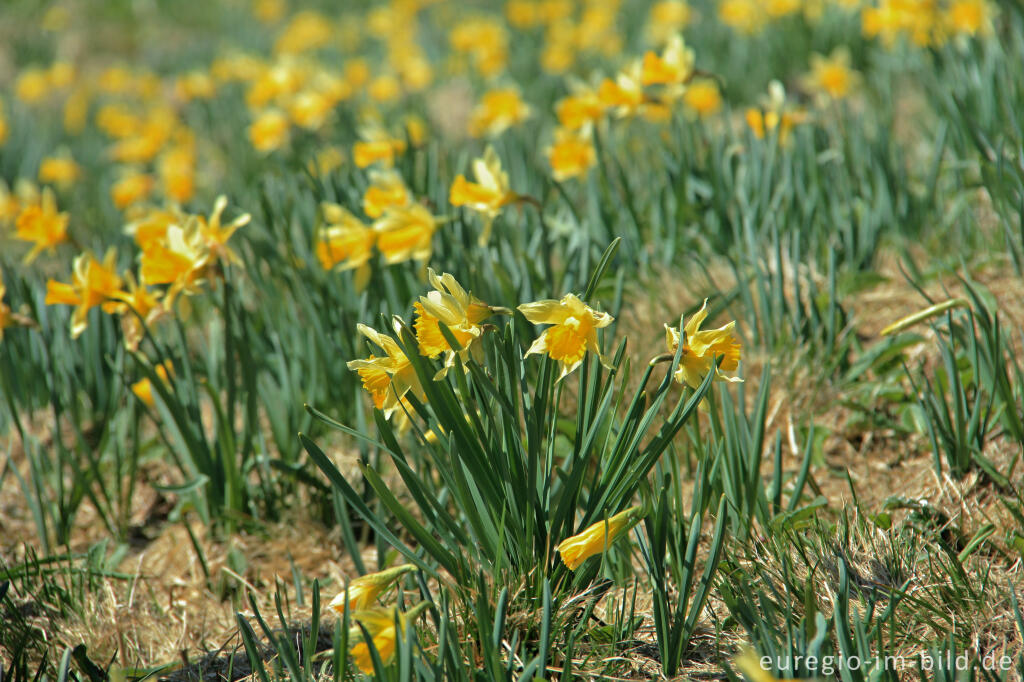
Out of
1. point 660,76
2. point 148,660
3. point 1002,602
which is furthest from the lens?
point 660,76

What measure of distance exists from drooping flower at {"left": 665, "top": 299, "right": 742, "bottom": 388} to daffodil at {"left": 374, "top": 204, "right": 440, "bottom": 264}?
3.21 feet

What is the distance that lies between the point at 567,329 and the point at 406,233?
955 mm

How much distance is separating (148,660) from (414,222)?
1173 millimetres

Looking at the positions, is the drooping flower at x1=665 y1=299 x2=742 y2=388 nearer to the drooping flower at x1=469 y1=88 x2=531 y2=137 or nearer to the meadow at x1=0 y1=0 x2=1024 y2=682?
the meadow at x1=0 y1=0 x2=1024 y2=682

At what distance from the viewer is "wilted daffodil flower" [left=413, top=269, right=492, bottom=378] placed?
1298mm

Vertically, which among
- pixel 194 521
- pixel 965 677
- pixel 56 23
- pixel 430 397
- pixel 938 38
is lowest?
pixel 194 521

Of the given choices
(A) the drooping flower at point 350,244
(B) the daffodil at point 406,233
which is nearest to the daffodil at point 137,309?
(A) the drooping flower at point 350,244

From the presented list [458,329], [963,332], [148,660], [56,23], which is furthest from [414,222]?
[56,23]

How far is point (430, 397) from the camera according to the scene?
1.29 meters

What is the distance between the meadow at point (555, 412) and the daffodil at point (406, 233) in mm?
11

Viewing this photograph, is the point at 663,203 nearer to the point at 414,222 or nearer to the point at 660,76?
the point at 660,76

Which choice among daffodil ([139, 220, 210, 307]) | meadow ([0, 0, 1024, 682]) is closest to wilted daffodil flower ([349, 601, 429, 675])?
meadow ([0, 0, 1024, 682])

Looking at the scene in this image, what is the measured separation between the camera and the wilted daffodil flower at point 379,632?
1207mm

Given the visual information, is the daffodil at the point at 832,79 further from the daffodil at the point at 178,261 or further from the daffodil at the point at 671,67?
the daffodil at the point at 178,261
